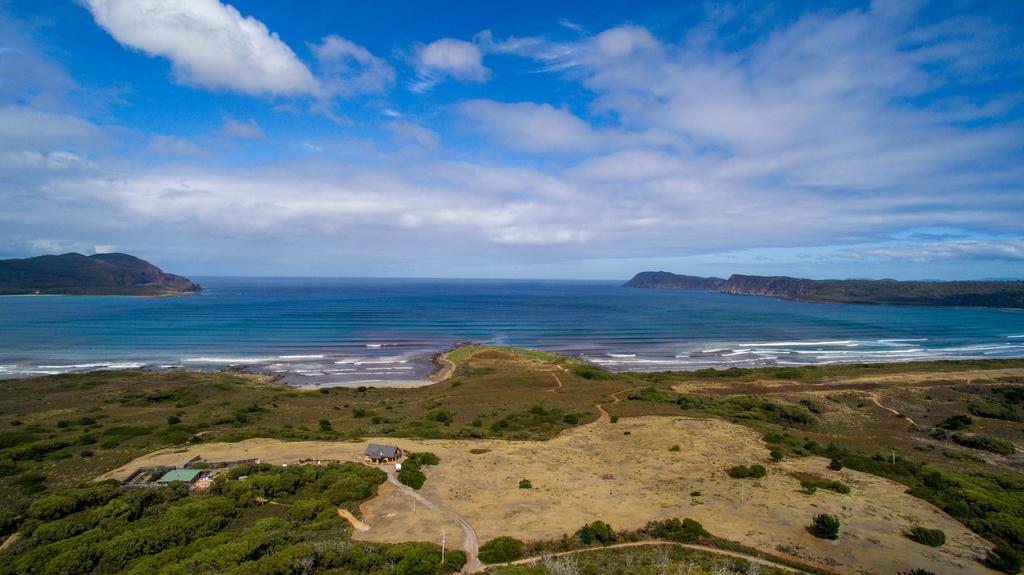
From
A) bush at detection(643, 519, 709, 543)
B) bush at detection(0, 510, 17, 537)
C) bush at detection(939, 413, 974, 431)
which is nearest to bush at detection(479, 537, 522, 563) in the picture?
bush at detection(643, 519, 709, 543)

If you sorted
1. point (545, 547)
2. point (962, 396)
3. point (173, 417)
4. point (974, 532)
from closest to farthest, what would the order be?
point (545, 547) → point (974, 532) → point (173, 417) → point (962, 396)

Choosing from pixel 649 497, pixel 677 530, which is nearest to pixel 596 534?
pixel 677 530

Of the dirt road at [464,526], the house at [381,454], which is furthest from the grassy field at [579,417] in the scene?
the house at [381,454]

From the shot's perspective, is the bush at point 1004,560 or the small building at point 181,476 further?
the small building at point 181,476

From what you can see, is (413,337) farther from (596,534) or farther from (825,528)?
(825,528)

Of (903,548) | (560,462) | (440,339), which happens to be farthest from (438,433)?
(440,339)

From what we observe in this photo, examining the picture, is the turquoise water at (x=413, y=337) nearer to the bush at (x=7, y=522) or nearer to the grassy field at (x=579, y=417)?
the grassy field at (x=579, y=417)

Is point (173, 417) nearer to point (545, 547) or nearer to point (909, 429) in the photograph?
point (545, 547)
